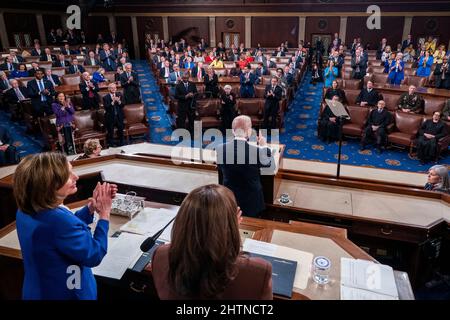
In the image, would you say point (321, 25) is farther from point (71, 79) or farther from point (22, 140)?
point (22, 140)

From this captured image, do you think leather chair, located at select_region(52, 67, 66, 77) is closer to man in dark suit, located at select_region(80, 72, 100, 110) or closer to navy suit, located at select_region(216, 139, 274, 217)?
man in dark suit, located at select_region(80, 72, 100, 110)

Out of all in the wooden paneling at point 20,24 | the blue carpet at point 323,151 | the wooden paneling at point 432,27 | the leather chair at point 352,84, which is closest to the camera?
the blue carpet at point 323,151

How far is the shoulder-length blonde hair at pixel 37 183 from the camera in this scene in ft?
4.76

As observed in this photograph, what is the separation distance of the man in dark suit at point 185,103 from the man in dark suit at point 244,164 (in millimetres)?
4841

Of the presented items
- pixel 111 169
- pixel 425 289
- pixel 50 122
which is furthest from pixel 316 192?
pixel 50 122

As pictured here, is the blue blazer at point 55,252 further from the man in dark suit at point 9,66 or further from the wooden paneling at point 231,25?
the wooden paneling at point 231,25

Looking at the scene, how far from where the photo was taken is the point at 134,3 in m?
18.1

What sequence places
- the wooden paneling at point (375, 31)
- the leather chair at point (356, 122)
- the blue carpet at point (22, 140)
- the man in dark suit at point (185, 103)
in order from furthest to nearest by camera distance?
the wooden paneling at point (375, 31) < the man in dark suit at point (185, 103) < the leather chair at point (356, 122) < the blue carpet at point (22, 140)

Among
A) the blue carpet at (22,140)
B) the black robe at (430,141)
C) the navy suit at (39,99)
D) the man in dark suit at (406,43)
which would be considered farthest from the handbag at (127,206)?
the man in dark suit at (406,43)

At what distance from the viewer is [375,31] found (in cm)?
1597

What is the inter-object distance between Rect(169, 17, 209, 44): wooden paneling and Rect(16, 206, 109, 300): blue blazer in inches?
691

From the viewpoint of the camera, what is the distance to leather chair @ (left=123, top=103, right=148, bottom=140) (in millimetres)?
6869
